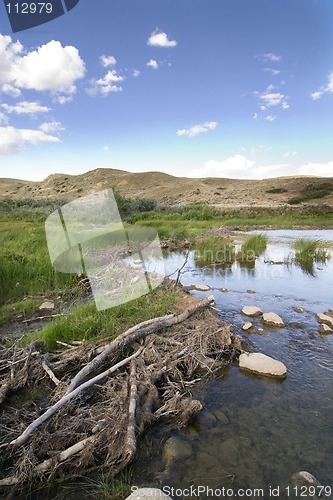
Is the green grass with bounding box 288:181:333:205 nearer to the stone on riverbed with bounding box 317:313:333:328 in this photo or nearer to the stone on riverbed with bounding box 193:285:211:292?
the stone on riverbed with bounding box 193:285:211:292

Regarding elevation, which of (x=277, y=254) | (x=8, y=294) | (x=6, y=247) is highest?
(x=6, y=247)

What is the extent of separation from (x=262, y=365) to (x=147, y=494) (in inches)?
124

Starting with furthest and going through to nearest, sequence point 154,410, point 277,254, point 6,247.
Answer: point 277,254, point 6,247, point 154,410

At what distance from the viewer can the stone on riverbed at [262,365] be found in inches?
213

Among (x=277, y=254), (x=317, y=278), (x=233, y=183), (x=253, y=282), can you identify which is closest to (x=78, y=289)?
(x=253, y=282)

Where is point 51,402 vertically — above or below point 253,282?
above

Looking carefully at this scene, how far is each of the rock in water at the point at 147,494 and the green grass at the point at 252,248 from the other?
1286 centimetres

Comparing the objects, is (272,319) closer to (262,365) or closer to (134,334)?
(262,365)

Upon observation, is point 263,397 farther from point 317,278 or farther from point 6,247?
point 6,247

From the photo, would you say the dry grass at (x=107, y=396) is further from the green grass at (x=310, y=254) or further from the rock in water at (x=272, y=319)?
the green grass at (x=310, y=254)

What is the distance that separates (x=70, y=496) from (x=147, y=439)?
1.05 metres

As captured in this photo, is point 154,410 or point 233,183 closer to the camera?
point 154,410

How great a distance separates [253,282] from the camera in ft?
36.8

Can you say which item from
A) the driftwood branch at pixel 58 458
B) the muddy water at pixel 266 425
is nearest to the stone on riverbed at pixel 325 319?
the muddy water at pixel 266 425
